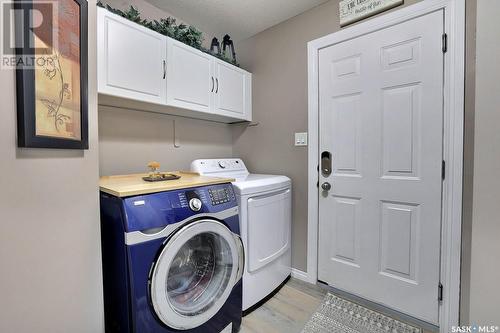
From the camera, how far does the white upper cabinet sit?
1.32 metres

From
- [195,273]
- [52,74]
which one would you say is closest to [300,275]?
[195,273]

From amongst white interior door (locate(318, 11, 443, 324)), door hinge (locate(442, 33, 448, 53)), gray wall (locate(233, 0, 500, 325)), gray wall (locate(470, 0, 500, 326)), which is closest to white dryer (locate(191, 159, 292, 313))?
gray wall (locate(233, 0, 500, 325))

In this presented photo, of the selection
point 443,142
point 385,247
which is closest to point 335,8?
point 443,142

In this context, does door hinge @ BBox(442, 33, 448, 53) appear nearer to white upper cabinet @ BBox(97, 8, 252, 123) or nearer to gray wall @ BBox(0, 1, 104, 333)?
white upper cabinet @ BBox(97, 8, 252, 123)

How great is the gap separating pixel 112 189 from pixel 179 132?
3.66ft

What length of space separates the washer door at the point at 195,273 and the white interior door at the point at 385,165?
0.94 meters

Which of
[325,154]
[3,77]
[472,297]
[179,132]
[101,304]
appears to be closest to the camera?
[3,77]

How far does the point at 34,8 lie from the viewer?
701mm

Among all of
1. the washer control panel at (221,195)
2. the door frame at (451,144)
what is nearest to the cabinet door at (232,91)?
the washer control panel at (221,195)

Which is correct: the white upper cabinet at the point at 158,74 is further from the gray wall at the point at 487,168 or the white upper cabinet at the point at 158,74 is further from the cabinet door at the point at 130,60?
the gray wall at the point at 487,168

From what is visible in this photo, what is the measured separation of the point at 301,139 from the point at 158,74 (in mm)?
1254

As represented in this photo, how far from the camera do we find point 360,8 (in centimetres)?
162

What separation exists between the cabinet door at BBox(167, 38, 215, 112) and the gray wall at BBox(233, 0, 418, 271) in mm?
587

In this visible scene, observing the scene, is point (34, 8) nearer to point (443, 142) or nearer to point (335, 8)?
point (335, 8)
